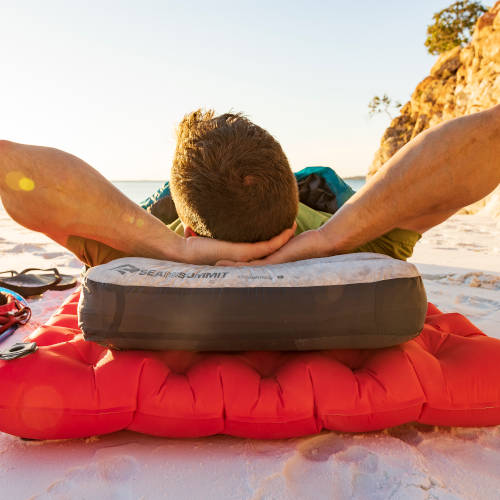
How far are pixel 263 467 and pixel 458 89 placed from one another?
16159mm

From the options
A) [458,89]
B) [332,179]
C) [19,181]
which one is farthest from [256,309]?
[458,89]

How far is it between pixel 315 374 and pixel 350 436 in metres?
0.19

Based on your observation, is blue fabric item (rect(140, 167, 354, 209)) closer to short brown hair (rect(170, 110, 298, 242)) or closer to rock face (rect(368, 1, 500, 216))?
short brown hair (rect(170, 110, 298, 242))

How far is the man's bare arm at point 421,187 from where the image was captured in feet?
3.65

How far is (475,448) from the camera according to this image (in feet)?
3.22

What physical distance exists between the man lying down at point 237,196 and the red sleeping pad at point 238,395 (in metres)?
0.36

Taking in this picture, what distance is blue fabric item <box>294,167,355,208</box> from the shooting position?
88.2 inches

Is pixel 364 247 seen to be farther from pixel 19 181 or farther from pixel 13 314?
pixel 13 314

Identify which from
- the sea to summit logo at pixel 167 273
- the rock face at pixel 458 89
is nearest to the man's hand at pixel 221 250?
the sea to summit logo at pixel 167 273

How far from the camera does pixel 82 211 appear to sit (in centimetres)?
114

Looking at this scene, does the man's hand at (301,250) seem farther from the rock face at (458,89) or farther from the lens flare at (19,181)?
the rock face at (458,89)

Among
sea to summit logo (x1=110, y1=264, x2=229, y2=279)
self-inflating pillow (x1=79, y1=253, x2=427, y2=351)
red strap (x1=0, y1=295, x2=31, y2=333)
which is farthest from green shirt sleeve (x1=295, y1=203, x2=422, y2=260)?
red strap (x1=0, y1=295, x2=31, y2=333)

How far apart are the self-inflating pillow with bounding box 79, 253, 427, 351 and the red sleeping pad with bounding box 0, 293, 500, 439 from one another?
7cm

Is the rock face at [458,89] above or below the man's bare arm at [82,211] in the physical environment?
above
